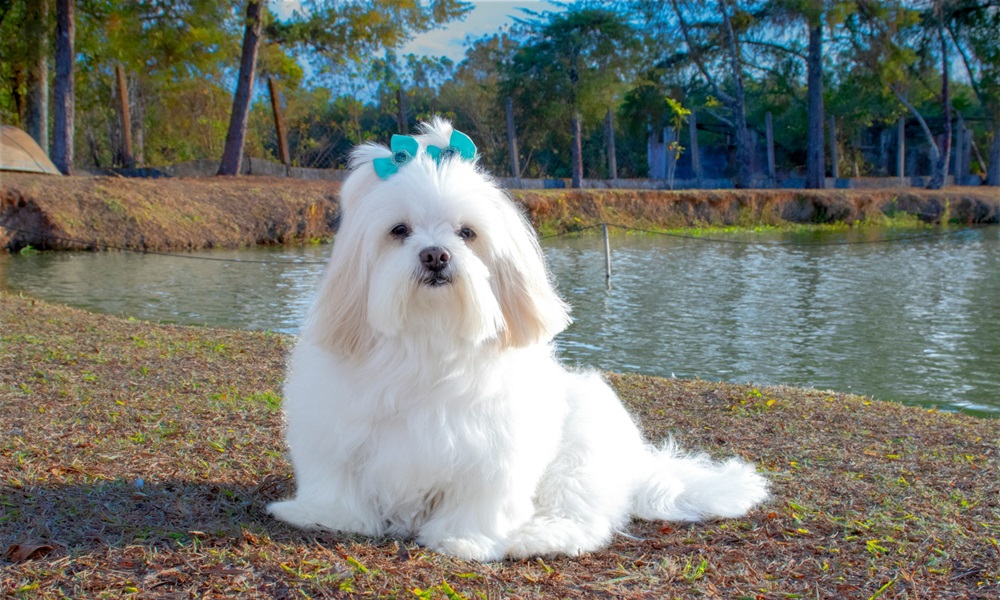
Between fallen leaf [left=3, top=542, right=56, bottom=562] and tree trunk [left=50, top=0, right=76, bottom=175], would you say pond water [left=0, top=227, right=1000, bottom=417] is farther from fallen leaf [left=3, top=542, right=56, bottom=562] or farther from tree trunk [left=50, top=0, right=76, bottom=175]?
fallen leaf [left=3, top=542, right=56, bottom=562]

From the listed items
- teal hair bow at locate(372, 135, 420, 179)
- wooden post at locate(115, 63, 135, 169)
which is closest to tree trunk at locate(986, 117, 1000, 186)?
wooden post at locate(115, 63, 135, 169)

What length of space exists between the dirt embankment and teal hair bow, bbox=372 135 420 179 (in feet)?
27.4

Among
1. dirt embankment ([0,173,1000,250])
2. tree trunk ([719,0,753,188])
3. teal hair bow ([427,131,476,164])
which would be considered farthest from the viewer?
tree trunk ([719,0,753,188])

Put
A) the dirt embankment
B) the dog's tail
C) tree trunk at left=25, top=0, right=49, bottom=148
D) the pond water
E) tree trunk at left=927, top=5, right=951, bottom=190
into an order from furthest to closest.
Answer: tree trunk at left=927, top=5, right=951, bottom=190 → tree trunk at left=25, top=0, right=49, bottom=148 → the dirt embankment → the pond water → the dog's tail

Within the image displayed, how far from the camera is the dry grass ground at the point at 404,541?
2.72 meters

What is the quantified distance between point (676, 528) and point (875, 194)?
1155 inches

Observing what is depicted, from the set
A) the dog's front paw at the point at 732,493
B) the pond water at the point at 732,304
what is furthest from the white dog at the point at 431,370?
the pond water at the point at 732,304

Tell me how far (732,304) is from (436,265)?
409 inches

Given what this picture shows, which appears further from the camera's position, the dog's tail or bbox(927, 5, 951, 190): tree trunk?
bbox(927, 5, 951, 190): tree trunk

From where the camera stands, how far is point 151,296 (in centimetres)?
1224

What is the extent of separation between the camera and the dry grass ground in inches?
107

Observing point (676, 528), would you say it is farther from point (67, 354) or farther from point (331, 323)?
point (67, 354)

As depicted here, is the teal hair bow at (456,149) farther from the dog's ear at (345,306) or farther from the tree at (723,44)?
the tree at (723,44)

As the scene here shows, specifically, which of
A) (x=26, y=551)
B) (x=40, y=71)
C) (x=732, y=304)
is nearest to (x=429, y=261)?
(x=26, y=551)
